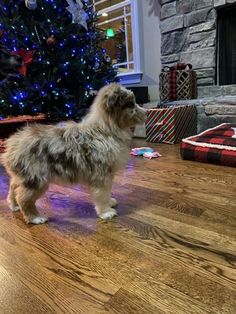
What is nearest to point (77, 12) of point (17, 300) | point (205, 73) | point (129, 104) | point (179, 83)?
point (179, 83)

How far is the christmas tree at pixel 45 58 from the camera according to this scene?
272cm

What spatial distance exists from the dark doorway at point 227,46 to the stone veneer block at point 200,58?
0.11 metres

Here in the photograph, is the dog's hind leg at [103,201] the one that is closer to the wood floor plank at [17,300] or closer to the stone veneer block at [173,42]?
the wood floor plank at [17,300]

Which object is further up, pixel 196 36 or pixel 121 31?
pixel 121 31

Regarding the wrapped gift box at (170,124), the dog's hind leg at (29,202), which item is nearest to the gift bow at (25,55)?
the wrapped gift box at (170,124)

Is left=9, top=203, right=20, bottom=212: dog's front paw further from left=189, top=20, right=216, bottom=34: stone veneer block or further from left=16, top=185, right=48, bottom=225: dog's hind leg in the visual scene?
left=189, top=20, right=216, bottom=34: stone veneer block

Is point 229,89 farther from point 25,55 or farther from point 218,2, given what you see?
point 25,55

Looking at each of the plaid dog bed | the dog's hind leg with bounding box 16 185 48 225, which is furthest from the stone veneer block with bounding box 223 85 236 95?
the dog's hind leg with bounding box 16 185 48 225

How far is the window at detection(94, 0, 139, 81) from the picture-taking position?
4.61 metres

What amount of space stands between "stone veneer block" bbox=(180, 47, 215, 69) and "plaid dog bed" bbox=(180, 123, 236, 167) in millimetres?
1387

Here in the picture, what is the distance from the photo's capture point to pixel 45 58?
9.26 feet

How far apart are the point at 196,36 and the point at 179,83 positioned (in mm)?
727

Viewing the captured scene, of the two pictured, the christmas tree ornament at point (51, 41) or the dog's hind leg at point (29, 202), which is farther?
the christmas tree ornament at point (51, 41)

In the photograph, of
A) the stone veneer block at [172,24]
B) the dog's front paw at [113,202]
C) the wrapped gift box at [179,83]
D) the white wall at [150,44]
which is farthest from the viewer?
the white wall at [150,44]
